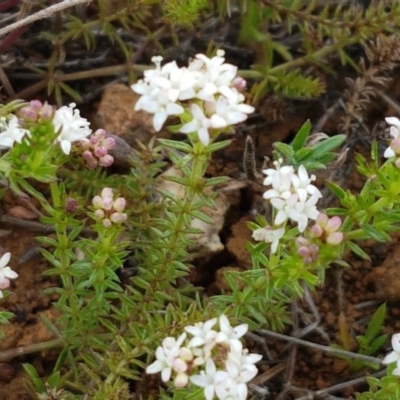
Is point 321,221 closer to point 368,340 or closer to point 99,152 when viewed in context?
point 99,152

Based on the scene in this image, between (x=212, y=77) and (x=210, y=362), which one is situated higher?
(x=212, y=77)

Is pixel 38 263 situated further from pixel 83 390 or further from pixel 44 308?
pixel 83 390

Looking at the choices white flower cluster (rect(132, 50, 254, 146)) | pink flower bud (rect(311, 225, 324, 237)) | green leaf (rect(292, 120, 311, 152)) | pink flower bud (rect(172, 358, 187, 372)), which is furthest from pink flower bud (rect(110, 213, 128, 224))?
green leaf (rect(292, 120, 311, 152))

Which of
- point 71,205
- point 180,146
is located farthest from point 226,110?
point 71,205

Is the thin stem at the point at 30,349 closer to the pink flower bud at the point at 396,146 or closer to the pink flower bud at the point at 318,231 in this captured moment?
the pink flower bud at the point at 318,231

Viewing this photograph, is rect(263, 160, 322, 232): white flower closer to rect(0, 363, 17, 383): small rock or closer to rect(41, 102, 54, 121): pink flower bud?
rect(41, 102, 54, 121): pink flower bud

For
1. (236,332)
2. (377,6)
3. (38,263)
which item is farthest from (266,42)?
(236,332)

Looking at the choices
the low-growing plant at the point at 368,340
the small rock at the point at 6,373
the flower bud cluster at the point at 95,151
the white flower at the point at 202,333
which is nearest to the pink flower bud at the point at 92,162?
the flower bud cluster at the point at 95,151
